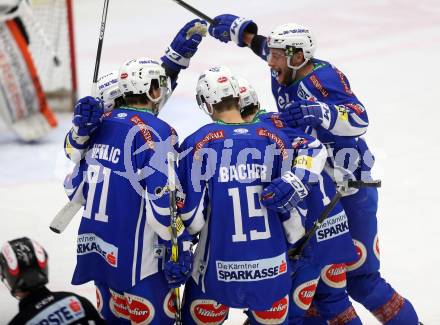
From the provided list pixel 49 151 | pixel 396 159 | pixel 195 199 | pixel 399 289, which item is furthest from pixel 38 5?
pixel 195 199

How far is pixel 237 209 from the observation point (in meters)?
4.32

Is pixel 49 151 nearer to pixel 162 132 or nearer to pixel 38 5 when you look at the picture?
pixel 38 5

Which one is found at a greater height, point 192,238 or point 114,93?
point 114,93

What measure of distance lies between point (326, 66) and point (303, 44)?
160 millimetres

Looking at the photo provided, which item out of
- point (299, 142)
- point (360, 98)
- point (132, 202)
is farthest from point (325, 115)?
point (360, 98)

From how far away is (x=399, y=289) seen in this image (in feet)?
19.2

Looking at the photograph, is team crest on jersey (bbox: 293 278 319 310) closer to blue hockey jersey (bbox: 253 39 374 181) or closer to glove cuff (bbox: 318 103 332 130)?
blue hockey jersey (bbox: 253 39 374 181)

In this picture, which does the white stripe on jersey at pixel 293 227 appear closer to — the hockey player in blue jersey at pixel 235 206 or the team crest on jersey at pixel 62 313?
the hockey player in blue jersey at pixel 235 206

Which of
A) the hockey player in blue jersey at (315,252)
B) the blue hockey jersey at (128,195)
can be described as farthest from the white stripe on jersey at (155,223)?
the hockey player in blue jersey at (315,252)

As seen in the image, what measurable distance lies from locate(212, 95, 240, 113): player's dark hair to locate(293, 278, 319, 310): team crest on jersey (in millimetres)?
912

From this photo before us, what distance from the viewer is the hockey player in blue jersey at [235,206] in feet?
14.2

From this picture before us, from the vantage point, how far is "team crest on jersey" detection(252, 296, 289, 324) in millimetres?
4449

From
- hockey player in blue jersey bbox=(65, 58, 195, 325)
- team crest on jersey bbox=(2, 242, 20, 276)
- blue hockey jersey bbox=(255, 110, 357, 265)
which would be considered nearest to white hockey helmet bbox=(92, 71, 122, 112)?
hockey player in blue jersey bbox=(65, 58, 195, 325)

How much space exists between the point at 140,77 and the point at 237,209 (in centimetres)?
72
